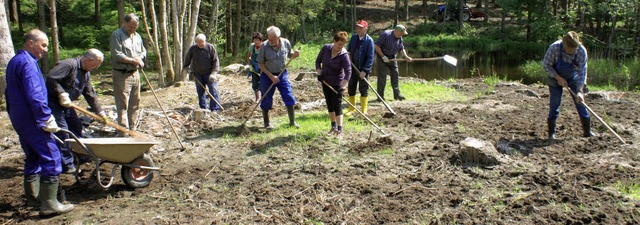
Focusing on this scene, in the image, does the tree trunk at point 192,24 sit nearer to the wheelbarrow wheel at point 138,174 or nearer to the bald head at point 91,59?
the bald head at point 91,59

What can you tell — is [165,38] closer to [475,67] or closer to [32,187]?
[32,187]

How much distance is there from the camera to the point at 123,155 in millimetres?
5348

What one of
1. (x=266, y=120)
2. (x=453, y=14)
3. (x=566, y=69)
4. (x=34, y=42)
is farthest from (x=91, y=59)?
(x=453, y=14)

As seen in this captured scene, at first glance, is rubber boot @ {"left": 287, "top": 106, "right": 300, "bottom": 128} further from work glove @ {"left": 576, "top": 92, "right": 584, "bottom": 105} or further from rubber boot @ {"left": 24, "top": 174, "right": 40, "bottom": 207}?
work glove @ {"left": 576, "top": 92, "right": 584, "bottom": 105}

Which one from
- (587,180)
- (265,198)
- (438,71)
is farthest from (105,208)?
(438,71)

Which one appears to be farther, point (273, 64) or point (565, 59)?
point (273, 64)

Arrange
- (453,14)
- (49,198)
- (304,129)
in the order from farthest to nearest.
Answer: (453,14)
(304,129)
(49,198)

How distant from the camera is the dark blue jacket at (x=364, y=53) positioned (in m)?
8.99

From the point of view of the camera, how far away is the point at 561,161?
6.46 m

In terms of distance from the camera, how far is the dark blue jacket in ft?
29.5

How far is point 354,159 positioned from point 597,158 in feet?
10.2

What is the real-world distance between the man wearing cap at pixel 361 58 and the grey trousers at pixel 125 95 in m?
3.67

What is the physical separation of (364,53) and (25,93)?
228 inches

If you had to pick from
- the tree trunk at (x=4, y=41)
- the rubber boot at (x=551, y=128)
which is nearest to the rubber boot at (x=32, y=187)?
the tree trunk at (x=4, y=41)
